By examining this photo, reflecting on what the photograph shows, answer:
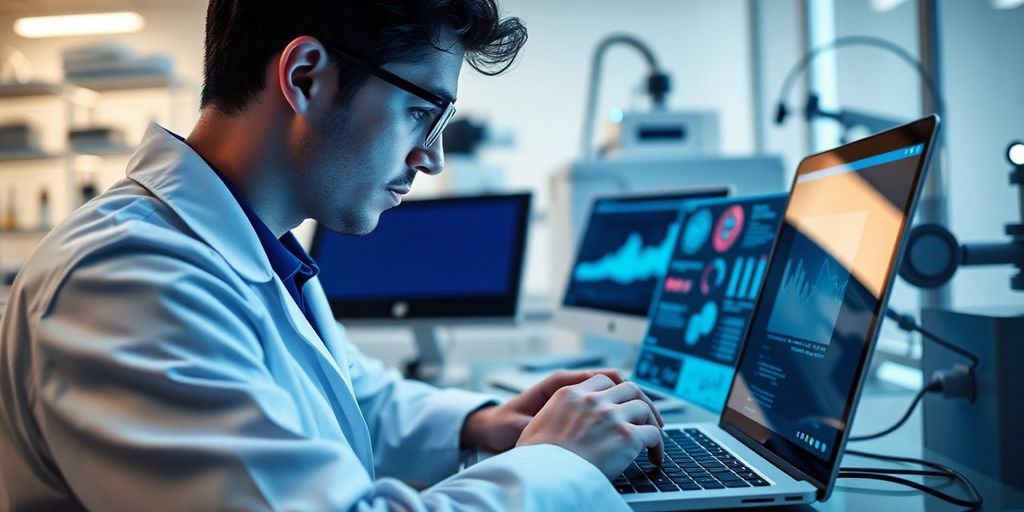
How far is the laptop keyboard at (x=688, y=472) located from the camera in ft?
2.33

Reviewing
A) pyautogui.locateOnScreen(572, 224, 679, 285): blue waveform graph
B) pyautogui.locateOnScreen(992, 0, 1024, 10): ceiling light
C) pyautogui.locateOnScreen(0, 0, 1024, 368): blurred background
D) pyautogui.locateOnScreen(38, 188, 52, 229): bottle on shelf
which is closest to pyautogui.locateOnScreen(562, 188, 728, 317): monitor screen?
pyautogui.locateOnScreen(572, 224, 679, 285): blue waveform graph

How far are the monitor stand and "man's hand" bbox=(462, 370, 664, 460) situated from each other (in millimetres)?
803

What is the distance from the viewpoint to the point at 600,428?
71 centimetres

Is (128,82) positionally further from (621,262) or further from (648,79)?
(621,262)

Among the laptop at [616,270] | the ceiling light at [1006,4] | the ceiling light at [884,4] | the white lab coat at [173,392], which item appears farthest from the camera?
the ceiling light at [884,4]

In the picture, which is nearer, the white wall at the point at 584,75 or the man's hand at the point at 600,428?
the man's hand at the point at 600,428

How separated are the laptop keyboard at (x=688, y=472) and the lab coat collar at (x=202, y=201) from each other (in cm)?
43

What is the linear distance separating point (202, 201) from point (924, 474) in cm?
83

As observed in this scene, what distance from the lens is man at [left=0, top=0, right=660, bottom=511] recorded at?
0.54m

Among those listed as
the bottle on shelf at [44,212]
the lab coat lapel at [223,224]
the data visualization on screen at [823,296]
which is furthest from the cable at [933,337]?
the bottle on shelf at [44,212]

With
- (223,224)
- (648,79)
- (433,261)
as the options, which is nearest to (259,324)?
(223,224)

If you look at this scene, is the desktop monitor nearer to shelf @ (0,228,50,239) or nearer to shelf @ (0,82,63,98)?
shelf @ (0,82,63,98)

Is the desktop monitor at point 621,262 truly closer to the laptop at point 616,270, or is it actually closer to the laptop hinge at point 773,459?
the laptop at point 616,270

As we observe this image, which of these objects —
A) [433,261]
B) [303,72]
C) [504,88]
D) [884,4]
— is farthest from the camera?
[504,88]
